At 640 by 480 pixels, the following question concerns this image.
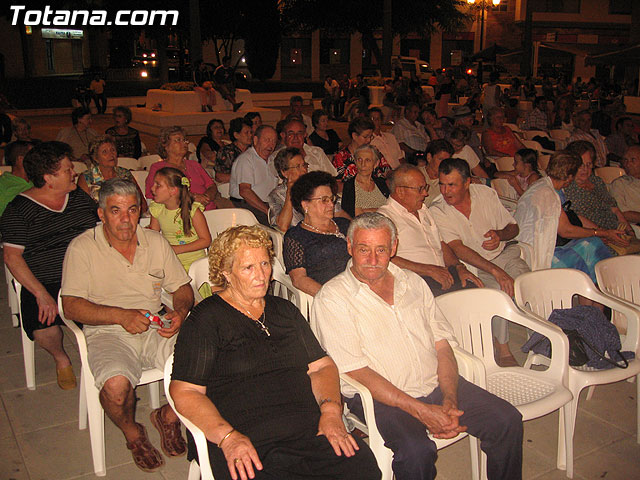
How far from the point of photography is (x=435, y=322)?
2.83 metres

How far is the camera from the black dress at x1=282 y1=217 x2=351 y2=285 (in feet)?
11.9

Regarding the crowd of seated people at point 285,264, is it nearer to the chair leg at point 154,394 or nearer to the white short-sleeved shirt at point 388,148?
A: the chair leg at point 154,394

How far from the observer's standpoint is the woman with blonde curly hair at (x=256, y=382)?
2.21 m

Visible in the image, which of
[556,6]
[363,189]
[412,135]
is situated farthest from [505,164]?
[556,6]

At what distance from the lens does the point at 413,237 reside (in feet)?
13.0

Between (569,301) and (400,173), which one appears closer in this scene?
(569,301)

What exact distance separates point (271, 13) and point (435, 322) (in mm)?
29487

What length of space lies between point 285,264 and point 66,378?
1.53 metres

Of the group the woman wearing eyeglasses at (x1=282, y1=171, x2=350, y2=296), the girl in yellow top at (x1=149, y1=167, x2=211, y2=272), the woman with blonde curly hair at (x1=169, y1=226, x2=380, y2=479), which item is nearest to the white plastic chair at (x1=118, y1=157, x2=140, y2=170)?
the girl in yellow top at (x1=149, y1=167, x2=211, y2=272)

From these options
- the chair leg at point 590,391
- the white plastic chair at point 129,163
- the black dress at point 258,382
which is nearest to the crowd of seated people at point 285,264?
the black dress at point 258,382

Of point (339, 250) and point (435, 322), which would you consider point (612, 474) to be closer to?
point (435, 322)

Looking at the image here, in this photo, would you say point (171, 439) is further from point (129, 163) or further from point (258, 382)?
point (129, 163)

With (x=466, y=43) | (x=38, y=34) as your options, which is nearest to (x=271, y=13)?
(x=38, y=34)

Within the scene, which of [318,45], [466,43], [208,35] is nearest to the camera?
[208,35]
